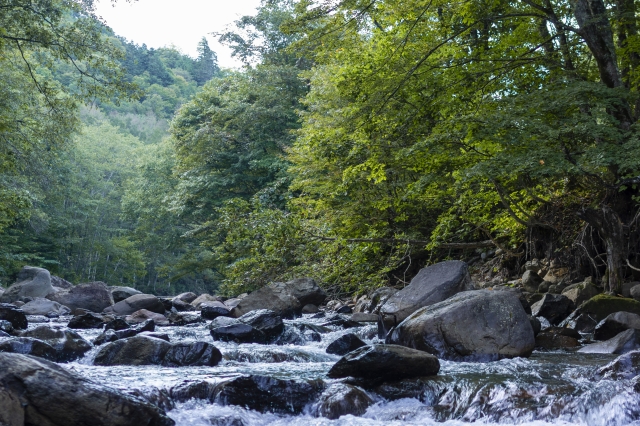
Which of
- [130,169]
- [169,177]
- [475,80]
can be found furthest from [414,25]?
[130,169]

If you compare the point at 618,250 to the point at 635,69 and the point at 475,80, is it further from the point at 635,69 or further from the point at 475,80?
the point at 475,80

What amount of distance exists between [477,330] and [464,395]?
1813 millimetres

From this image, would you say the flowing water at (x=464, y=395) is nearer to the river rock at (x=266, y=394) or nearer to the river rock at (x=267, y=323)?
the river rock at (x=266, y=394)

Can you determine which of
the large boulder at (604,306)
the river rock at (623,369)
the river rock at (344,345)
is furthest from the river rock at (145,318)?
the river rock at (623,369)

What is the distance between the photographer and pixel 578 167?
297 inches

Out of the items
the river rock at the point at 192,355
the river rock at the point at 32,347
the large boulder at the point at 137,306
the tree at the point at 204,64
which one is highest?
the tree at the point at 204,64

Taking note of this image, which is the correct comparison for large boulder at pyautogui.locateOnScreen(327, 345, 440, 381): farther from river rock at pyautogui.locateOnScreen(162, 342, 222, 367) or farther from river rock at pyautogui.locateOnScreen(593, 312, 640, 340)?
river rock at pyautogui.locateOnScreen(593, 312, 640, 340)

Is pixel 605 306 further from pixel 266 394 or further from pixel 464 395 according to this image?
pixel 266 394

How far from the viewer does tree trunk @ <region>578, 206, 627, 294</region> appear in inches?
368

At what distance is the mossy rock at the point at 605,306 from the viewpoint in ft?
28.0

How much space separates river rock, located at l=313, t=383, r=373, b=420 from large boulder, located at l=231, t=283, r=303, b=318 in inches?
264

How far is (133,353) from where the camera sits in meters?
7.29

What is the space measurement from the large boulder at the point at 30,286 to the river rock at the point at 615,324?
52.1ft

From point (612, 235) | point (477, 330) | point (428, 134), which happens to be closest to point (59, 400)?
point (477, 330)
